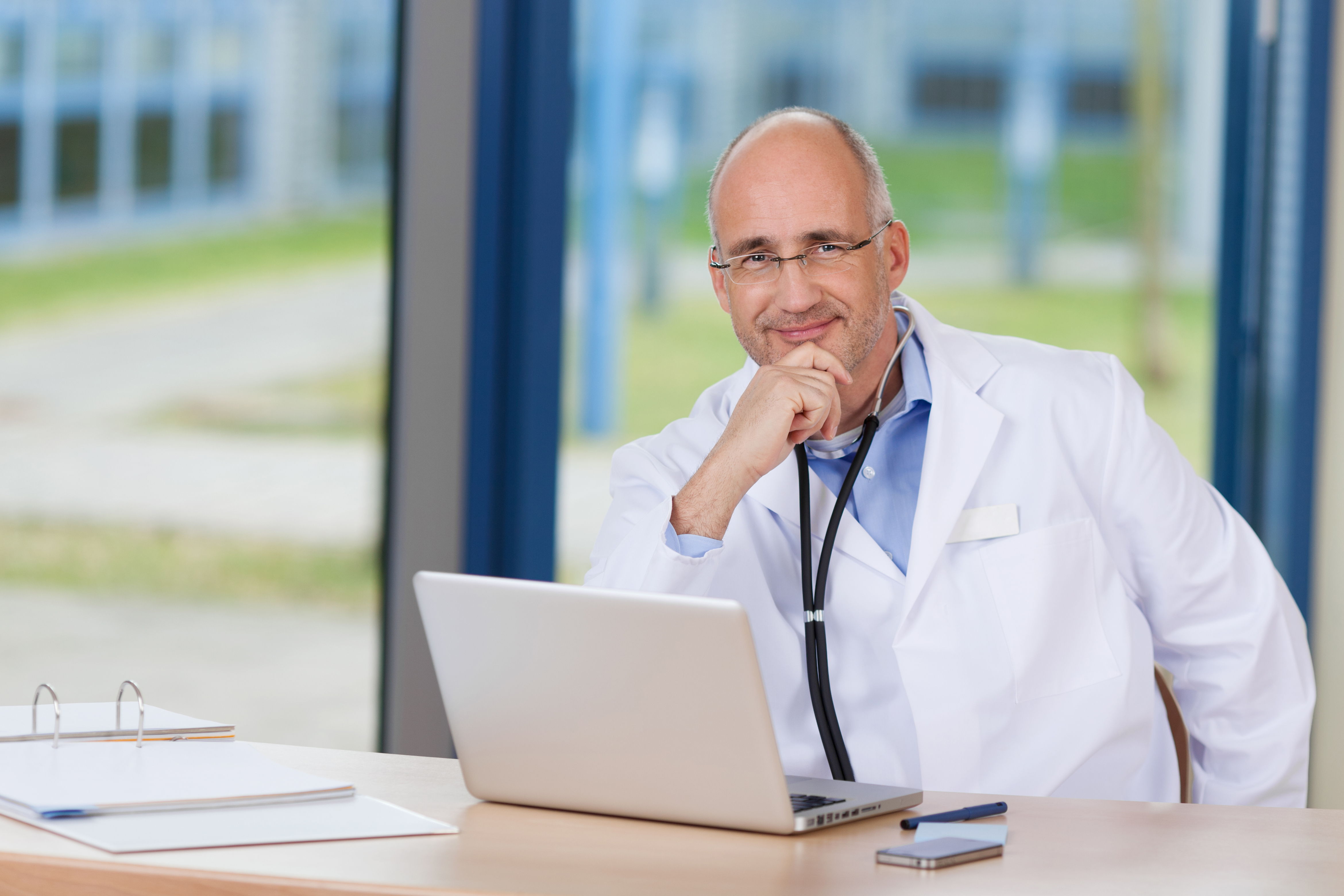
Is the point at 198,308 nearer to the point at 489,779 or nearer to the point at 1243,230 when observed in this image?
the point at 1243,230

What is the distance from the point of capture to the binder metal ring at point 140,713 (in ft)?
3.97

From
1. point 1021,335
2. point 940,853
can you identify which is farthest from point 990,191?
point 940,853

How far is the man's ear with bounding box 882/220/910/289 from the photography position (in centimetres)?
178

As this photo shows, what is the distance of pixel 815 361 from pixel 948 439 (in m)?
0.19

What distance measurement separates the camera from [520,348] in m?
2.45

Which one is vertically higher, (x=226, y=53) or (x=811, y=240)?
(x=226, y=53)

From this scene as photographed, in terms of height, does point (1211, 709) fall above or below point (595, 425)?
below

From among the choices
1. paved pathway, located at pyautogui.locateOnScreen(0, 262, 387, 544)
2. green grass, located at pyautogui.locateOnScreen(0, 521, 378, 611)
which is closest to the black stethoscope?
paved pathway, located at pyautogui.locateOnScreen(0, 262, 387, 544)

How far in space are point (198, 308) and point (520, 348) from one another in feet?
6.20

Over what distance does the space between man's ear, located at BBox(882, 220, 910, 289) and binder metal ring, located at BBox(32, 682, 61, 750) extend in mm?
1111

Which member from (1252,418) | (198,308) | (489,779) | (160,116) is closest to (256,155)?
(160,116)

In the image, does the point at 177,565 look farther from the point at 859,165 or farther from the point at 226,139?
the point at 859,165

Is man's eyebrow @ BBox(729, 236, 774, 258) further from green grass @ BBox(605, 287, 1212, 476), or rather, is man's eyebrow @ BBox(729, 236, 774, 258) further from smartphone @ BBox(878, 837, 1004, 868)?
green grass @ BBox(605, 287, 1212, 476)

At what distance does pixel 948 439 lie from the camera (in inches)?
65.4
